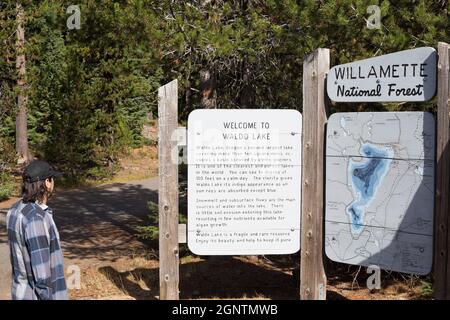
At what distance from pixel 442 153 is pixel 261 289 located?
141 inches

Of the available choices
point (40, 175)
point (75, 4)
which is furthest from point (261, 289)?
point (75, 4)

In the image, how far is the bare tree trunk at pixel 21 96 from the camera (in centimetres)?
1884

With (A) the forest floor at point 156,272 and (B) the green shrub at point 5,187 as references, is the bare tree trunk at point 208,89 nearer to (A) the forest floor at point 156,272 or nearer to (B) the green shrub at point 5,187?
(A) the forest floor at point 156,272

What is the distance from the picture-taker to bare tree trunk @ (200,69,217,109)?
9.56 m

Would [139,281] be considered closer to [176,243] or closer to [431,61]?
[176,243]

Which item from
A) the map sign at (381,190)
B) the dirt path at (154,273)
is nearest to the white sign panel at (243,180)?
the map sign at (381,190)

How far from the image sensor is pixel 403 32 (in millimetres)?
7430

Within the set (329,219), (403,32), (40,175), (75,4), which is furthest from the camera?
(75,4)

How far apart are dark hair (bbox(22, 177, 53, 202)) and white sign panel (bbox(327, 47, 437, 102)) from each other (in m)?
2.89

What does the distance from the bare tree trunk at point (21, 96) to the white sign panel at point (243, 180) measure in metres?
12.9

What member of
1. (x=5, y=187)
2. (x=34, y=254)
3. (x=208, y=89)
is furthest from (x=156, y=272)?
(x=5, y=187)

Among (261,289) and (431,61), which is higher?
(431,61)

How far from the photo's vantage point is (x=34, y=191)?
13.5 feet

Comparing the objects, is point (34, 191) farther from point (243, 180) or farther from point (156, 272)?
point (156, 272)
